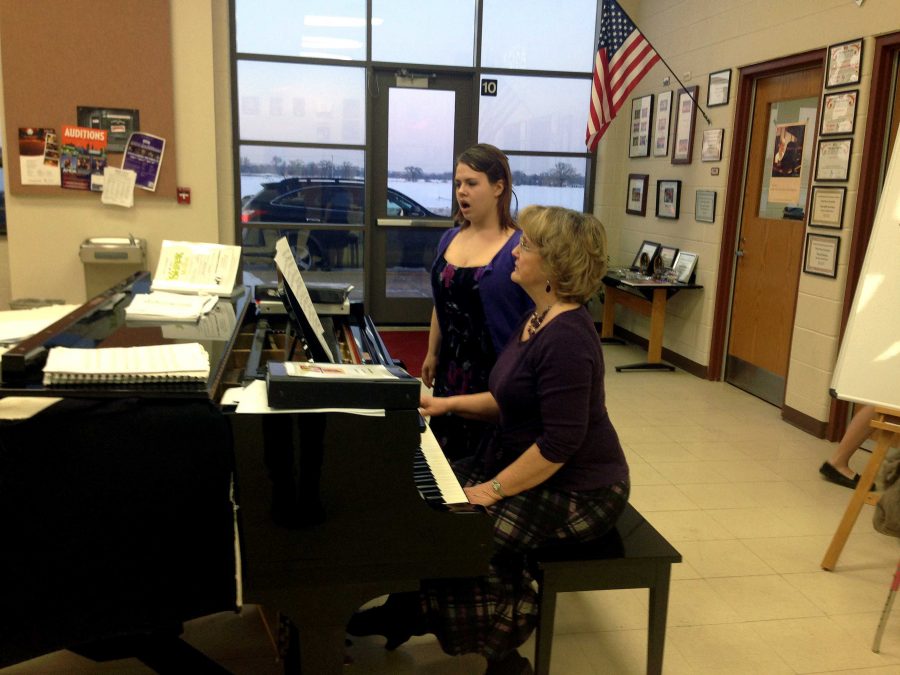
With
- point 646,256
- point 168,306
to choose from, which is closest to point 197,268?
point 168,306

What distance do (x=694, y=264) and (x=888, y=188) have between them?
306 cm

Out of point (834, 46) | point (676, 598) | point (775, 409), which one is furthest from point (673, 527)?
point (834, 46)

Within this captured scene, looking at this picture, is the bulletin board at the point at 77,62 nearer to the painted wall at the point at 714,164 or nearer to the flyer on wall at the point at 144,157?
the flyer on wall at the point at 144,157

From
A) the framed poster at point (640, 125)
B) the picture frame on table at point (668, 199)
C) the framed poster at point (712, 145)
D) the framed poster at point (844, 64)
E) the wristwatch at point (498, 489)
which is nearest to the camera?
the wristwatch at point (498, 489)

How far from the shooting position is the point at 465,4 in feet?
21.7

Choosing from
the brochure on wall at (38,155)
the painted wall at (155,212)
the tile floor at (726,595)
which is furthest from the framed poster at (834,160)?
the brochure on wall at (38,155)

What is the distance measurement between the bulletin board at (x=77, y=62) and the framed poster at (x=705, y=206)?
384 centimetres

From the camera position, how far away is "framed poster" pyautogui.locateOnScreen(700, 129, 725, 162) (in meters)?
5.45

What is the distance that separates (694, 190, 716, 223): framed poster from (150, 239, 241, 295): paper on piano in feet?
12.6

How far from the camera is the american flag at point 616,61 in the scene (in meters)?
5.58

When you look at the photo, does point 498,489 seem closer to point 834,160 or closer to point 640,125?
point 834,160

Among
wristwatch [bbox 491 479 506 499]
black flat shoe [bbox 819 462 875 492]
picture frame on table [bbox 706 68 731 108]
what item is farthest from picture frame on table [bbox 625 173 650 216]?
wristwatch [bbox 491 479 506 499]

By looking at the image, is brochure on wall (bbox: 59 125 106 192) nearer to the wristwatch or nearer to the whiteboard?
the wristwatch

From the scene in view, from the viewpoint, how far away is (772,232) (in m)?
5.05
